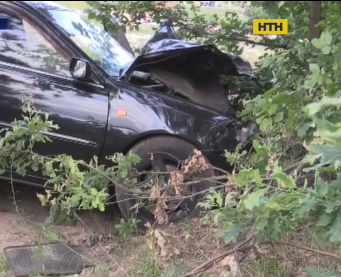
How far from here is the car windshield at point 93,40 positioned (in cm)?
475

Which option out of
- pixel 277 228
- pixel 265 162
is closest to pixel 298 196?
pixel 277 228

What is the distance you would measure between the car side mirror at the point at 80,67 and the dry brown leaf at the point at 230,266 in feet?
6.63

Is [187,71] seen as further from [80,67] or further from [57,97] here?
[57,97]

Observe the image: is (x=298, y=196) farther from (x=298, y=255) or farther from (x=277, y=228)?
(x=298, y=255)

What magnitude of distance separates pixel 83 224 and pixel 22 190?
84 cm

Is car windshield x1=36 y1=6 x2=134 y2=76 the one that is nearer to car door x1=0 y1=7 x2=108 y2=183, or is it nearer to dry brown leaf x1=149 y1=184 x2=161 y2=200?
car door x1=0 y1=7 x2=108 y2=183

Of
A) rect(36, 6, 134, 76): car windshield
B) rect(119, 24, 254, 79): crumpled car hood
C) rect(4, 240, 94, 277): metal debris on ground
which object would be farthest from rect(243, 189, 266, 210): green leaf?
rect(36, 6, 134, 76): car windshield

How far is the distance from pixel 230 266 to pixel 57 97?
Result: 6.98 feet

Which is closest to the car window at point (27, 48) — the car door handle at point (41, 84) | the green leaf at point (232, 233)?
the car door handle at point (41, 84)

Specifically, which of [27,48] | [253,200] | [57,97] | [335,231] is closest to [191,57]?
[57,97]

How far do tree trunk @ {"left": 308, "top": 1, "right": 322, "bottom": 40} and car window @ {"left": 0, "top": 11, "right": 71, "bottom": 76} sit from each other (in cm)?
185

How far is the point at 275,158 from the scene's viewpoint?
3178mm

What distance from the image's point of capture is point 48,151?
4.39 m

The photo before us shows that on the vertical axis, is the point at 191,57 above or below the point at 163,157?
above
